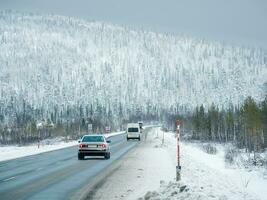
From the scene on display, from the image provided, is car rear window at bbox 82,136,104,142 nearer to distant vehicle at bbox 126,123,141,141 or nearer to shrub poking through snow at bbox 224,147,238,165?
shrub poking through snow at bbox 224,147,238,165

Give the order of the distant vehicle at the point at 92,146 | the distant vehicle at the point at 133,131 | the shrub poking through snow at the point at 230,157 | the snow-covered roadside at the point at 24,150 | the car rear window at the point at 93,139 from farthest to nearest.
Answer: the distant vehicle at the point at 133,131 < the snow-covered roadside at the point at 24,150 < the shrub poking through snow at the point at 230,157 < the car rear window at the point at 93,139 < the distant vehicle at the point at 92,146

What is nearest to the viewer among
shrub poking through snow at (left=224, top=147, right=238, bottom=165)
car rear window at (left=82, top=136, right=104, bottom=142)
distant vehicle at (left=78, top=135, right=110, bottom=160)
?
distant vehicle at (left=78, top=135, right=110, bottom=160)

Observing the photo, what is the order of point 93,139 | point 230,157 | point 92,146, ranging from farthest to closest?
1. point 230,157
2. point 93,139
3. point 92,146

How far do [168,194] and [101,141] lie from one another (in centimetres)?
2041

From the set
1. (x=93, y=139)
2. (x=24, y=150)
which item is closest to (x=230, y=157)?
(x=93, y=139)

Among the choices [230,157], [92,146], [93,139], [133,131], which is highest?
[133,131]

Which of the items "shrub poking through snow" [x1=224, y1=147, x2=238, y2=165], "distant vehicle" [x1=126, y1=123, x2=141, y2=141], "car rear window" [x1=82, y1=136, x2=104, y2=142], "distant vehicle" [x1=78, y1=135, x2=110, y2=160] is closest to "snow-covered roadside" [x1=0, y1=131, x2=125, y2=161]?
"distant vehicle" [x1=78, y1=135, x2=110, y2=160]

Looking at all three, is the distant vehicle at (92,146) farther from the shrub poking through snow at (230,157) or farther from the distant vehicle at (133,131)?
the distant vehicle at (133,131)

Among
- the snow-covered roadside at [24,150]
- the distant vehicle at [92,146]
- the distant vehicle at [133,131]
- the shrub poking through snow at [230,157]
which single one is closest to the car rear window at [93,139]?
the distant vehicle at [92,146]

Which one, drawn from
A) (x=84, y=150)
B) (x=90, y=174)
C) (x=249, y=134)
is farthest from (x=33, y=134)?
(x=90, y=174)

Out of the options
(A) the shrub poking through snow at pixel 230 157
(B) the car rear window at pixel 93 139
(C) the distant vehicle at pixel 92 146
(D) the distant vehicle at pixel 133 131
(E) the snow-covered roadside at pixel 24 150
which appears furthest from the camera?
(D) the distant vehicle at pixel 133 131

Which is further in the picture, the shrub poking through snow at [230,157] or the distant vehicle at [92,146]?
the shrub poking through snow at [230,157]

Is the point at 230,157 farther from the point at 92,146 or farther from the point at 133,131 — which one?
the point at 133,131

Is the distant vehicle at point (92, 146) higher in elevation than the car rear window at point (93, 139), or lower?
lower
